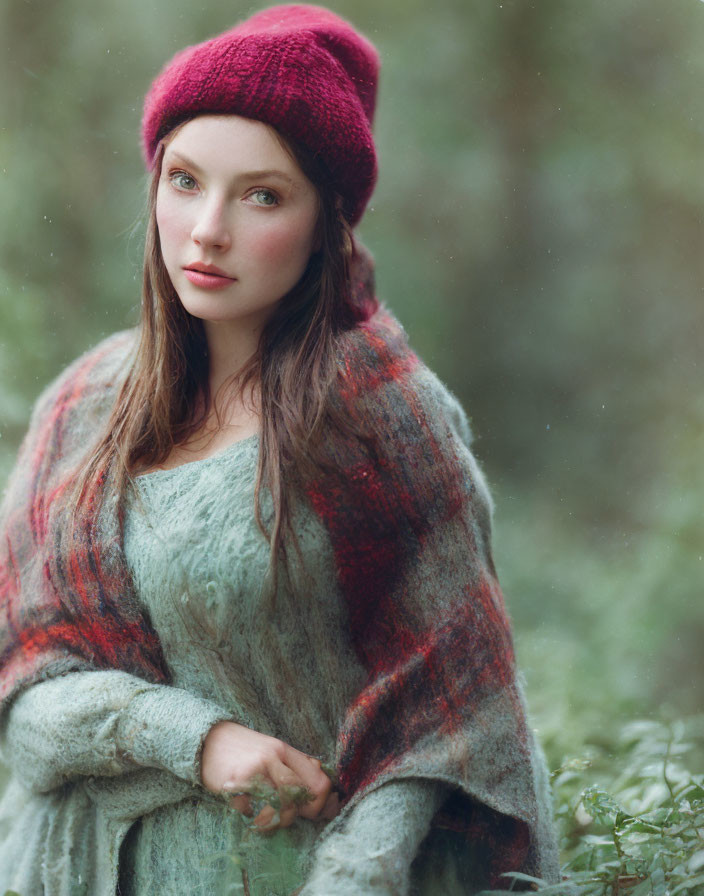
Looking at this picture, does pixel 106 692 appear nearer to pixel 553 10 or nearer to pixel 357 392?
pixel 357 392

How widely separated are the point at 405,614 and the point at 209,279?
1.05 ft

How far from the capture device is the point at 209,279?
893mm

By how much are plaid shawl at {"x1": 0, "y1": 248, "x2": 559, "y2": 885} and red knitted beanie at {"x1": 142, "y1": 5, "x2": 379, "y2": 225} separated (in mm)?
151

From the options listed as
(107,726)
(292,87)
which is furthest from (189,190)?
(107,726)

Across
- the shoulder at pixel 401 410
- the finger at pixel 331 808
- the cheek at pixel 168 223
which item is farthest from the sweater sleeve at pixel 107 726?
the cheek at pixel 168 223

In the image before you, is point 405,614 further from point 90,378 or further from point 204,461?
point 90,378

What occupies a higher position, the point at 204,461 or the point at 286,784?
the point at 204,461

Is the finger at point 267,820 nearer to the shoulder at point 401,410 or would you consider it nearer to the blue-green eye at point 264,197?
the shoulder at point 401,410

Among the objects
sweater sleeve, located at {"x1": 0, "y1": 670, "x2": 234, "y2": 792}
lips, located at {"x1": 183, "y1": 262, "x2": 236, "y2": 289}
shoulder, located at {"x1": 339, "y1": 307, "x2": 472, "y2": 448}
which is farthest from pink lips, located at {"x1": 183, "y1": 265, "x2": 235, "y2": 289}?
sweater sleeve, located at {"x1": 0, "y1": 670, "x2": 234, "y2": 792}

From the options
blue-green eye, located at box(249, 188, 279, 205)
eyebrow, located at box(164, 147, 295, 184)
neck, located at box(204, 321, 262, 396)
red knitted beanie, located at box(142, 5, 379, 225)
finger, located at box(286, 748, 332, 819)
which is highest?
red knitted beanie, located at box(142, 5, 379, 225)

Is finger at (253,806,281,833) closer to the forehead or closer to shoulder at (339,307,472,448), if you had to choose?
shoulder at (339,307,472,448)

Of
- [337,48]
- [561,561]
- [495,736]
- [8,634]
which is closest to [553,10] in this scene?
[337,48]

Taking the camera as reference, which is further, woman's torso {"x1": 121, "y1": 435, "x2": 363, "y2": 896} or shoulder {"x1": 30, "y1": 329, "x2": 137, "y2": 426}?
shoulder {"x1": 30, "y1": 329, "x2": 137, "y2": 426}

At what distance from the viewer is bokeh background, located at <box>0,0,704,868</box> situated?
41.4 inches
